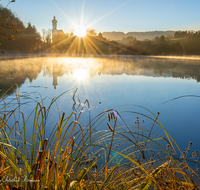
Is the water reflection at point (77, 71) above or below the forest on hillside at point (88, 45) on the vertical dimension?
below

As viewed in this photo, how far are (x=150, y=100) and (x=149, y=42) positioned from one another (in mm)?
52446

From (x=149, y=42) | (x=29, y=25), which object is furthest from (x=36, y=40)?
(x=149, y=42)

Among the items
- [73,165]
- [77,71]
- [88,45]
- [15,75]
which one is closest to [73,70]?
[77,71]

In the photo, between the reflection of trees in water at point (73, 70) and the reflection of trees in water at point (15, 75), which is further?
the reflection of trees in water at point (73, 70)

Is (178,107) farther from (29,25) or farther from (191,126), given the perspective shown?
(29,25)

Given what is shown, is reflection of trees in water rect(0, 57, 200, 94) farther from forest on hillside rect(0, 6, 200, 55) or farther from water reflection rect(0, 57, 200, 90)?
forest on hillside rect(0, 6, 200, 55)

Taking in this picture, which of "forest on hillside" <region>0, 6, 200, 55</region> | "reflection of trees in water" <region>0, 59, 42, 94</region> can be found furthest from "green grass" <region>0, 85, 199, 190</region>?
"forest on hillside" <region>0, 6, 200, 55</region>

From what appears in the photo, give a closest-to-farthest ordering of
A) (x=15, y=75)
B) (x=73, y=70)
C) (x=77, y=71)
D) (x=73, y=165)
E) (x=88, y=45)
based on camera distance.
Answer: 1. (x=73, y=165)
2. (x=15, y=75)
3. (x=77, y=71)
4. (x=73, y=70)
5. (x=88, y=45)

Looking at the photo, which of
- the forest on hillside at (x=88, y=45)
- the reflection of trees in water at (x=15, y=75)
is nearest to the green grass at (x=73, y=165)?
the reflection of trees in water at (x=15, y=75)

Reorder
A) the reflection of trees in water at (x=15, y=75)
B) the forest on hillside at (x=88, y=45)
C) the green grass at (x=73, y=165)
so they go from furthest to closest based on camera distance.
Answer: the forest on hillside at (x=88, y=45) → the reflection of trees in water at (x=15, y=75) → the green grass at (x=73, y=165)

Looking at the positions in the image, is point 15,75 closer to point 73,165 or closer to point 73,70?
point 73,70

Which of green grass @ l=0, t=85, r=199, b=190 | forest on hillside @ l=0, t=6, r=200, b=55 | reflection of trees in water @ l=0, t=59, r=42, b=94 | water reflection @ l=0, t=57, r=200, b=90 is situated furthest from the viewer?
forest on hillside @ l=0, t=6, r=200, b=55

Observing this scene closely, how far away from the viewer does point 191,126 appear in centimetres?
318

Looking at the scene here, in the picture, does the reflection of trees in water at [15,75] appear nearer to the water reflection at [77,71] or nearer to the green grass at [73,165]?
the water reflection at [77,71]
